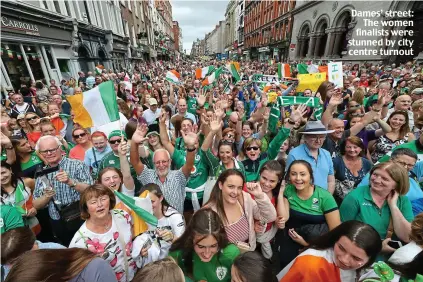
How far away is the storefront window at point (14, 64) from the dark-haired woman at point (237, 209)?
12600 millimetres

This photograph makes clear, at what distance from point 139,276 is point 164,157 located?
1582 millimetres

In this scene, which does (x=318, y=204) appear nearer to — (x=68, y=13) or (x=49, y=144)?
(x=49, y=144)

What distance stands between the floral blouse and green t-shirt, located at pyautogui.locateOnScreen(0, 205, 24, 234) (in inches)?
26.6

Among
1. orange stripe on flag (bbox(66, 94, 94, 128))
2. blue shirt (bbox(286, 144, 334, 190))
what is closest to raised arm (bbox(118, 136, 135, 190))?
orange stripe on flag (bbox(66, 94, 94, 128))

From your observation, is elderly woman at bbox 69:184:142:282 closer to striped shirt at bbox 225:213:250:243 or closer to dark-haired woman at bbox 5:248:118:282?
dark-haired woman at bbox 5:248:118:282

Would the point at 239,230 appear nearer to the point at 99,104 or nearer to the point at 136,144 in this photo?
the point at 136,144

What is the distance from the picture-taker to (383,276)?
1.49 meters

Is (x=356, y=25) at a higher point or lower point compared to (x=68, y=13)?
lower

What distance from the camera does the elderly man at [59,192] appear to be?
268 centimetres

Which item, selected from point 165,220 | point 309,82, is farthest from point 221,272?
point 309,82

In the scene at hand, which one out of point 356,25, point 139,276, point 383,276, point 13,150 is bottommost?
point 383,276

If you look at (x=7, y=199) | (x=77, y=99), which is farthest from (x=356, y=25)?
(x=7, y=199)

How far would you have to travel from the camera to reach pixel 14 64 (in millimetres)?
10773

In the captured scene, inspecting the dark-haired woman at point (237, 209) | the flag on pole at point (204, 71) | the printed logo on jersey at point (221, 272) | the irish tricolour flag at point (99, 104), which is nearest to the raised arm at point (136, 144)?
the irish tricolour flag at point (99, 104)
